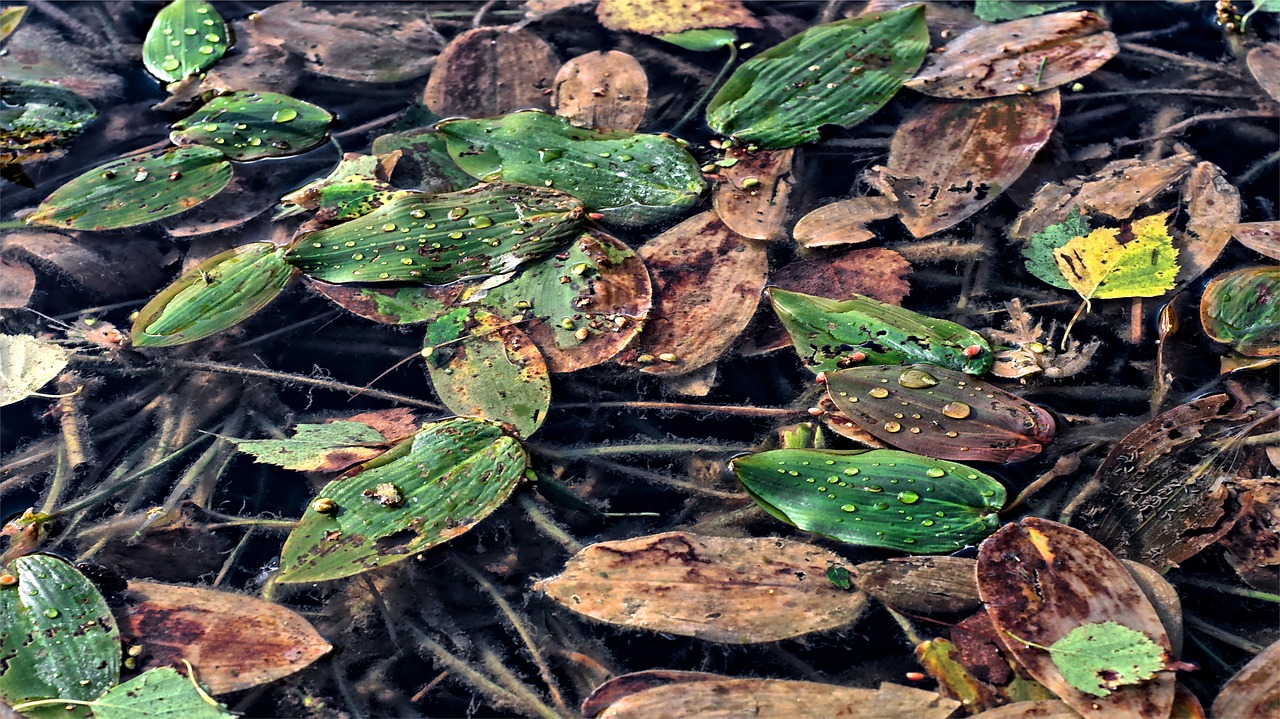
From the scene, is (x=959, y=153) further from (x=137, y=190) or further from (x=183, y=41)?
(x=183, y=41)

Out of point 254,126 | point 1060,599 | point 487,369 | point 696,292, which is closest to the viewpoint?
point 1060,599

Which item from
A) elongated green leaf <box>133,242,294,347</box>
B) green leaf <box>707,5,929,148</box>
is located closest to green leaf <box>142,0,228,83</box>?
elongated green leaf <box>133,242,294,347</box>

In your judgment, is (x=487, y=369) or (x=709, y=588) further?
(x=487, y=369)

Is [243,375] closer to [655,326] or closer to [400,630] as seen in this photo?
[400,630]

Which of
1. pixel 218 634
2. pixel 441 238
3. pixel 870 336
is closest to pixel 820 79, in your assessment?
pixel 870 336

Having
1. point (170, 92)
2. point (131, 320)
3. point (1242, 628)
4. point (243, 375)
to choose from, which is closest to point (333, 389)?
point (243, 375)

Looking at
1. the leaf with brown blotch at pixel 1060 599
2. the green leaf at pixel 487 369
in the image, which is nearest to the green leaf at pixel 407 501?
the green leaf at pixel 487 369
